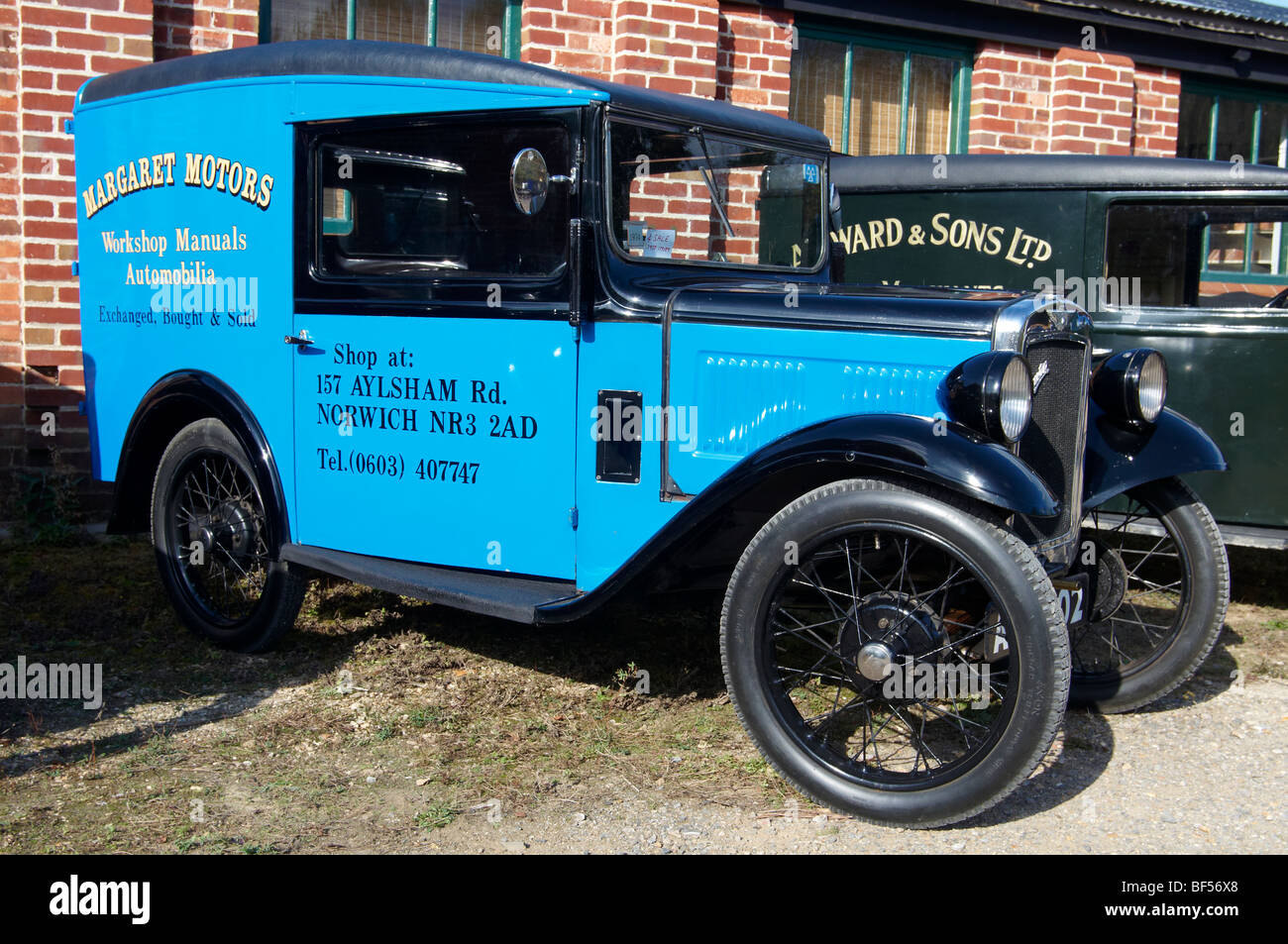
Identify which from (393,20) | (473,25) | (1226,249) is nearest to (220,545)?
(393,20)

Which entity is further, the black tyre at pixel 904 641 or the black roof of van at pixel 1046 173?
the black roof of van at pixel 1046 173

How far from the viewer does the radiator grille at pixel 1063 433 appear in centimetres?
340

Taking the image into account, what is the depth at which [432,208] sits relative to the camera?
3867 millimetres

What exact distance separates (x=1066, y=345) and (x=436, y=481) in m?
Result: 2.04

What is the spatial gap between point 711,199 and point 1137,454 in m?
1.65

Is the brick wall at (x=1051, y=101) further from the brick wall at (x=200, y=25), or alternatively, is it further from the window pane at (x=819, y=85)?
the brick wall at (x=200, y=25)

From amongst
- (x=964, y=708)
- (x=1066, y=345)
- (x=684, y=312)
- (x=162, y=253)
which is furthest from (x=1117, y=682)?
(x=162, y=253)

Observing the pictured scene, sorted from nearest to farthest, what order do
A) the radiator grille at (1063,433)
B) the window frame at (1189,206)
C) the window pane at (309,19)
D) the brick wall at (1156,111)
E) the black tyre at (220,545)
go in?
the radiator grille at (1063,433), the black tyre at (220,545), the window frame at (1189,206), the window pane at (309,19), the brick wall at (1156,111)

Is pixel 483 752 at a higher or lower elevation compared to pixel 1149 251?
lower

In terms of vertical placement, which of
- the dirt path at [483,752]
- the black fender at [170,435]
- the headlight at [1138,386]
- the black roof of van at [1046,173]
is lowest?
the dirt path at [483,752]

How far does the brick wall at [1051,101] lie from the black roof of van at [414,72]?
14.9 ft

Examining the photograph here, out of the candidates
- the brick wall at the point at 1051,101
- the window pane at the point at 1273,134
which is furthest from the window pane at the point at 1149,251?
the window pane at the point at 1273,134

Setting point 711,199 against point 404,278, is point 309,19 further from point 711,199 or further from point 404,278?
point 711,199
